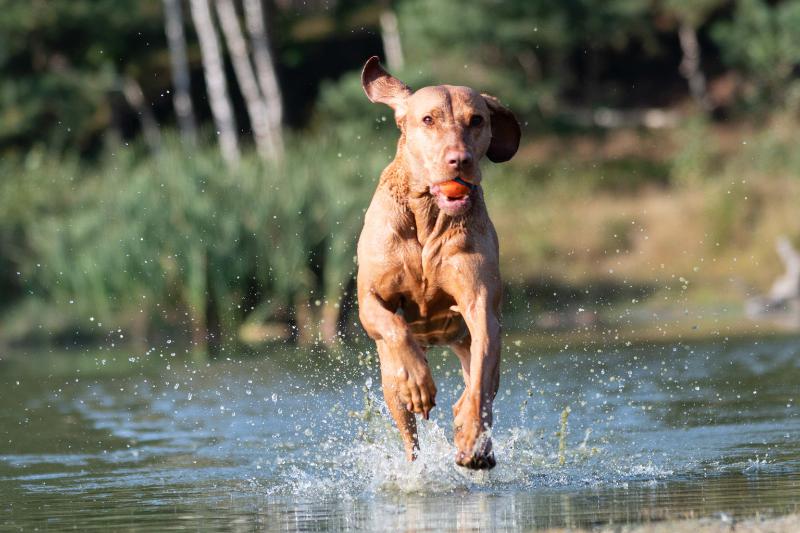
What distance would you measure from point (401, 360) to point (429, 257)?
21.5 inches

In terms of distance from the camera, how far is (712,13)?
39.8m

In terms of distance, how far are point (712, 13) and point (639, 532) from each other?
3615cm

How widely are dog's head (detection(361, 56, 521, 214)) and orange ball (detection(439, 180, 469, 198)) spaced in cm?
1

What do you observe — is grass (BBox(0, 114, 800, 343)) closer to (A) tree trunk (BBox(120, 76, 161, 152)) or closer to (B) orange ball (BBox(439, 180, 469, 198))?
(A) tree trunk (BBox(120, 76, 161, 152))

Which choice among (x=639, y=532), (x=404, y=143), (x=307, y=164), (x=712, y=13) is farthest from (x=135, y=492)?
(x=712, y=13)

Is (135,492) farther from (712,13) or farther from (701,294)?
(712,13)

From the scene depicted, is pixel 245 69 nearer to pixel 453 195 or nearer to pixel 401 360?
pixel 453 195

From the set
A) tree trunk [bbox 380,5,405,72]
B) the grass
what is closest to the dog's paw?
the grass

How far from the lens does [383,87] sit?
24.5 ft

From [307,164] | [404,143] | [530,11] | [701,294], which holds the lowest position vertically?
[404,143]

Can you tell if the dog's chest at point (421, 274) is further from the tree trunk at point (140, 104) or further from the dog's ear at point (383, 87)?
the tree trunk at point (140, 104)

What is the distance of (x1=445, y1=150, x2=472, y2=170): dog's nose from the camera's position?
21.6 ft

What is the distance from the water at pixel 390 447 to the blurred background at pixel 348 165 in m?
3.62

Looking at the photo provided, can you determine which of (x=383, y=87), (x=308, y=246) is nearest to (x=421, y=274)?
(x=383, y=87)
